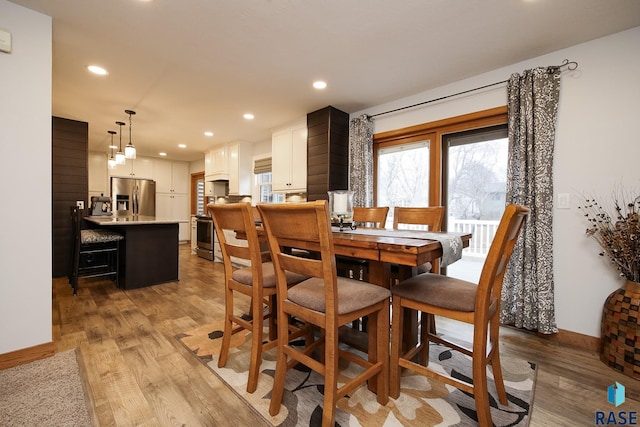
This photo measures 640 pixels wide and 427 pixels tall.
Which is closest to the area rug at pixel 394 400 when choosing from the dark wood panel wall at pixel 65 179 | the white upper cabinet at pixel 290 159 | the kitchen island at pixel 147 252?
the kitchen island at pixel 147 252

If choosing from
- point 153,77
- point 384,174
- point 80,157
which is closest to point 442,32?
point 384,174

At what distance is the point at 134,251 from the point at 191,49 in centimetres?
260

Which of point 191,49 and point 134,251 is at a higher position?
point 191,49

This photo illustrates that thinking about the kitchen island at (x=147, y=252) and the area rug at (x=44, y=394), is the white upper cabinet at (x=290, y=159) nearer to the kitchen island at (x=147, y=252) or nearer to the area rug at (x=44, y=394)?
the kitchen island at (x=147, y=252)

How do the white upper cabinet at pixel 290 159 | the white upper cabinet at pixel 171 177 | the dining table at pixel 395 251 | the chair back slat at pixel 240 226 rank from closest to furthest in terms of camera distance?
the dining table at pixel 395 251 → the chair back slat at pixel 240 226 → the white upper cabinet at pixel 290 159 → the white upper cabinet at pixel 171 177

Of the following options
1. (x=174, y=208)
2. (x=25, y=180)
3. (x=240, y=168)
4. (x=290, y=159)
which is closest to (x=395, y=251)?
(x=25, y=180)

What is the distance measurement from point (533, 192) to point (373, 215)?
4.39 feet

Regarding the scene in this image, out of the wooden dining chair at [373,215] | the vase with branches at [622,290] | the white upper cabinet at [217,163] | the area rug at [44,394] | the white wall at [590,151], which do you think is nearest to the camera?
the area rug at [44,394]

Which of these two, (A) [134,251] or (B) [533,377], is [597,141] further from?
(A) [134,251]

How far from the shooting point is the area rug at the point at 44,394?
1.34 m

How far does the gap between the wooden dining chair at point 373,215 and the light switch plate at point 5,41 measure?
277cm

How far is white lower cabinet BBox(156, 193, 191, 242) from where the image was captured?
738 cm

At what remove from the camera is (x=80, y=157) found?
422 centimetres

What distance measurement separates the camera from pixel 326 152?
3.57m
